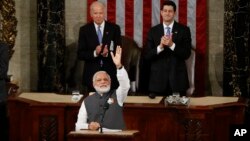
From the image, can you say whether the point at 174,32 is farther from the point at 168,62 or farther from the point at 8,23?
the point at 8,23

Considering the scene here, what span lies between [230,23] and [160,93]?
1925 millimetres

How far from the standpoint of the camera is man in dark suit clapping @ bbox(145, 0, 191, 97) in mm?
11656

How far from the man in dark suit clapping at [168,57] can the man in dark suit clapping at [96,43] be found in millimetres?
559

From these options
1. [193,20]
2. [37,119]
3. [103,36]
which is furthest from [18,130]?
[193,20]

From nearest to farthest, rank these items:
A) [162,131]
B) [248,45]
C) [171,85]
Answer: [162,131], [171,85], [248,45]

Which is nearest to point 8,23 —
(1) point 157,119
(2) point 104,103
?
(1) point 157,119

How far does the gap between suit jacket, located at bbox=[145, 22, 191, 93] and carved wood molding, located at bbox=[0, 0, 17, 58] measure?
265 cm

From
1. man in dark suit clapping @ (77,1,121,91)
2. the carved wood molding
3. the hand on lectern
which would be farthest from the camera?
the carved wood molding

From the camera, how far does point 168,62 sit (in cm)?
1173

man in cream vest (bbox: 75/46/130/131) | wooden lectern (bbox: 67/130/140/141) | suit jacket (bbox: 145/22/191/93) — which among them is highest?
suit jacket (bbox: 145/22/191/93)

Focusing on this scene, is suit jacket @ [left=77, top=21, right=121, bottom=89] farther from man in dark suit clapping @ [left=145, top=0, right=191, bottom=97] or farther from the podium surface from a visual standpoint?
the podium surface

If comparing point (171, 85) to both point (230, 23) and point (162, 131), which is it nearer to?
point (162, 131)

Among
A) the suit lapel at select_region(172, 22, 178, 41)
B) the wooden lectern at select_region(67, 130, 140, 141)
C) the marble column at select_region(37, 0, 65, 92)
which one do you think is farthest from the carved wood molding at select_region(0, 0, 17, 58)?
the wooden lectern at select_region(67, 130, 140, 141)

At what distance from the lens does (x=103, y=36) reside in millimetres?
11984
